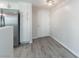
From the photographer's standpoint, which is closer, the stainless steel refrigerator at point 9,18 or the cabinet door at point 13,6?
the stainless steel refrigerator at point 9,18

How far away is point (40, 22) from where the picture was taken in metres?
7.40

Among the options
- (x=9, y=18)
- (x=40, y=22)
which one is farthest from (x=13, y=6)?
(x=40, y=22)

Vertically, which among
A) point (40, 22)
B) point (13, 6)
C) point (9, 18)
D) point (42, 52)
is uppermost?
point (13, 6)

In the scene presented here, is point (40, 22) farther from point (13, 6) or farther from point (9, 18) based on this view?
point (9, 18)

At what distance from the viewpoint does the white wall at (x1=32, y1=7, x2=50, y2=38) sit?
23.1 ft

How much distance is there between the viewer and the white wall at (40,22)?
7029mm

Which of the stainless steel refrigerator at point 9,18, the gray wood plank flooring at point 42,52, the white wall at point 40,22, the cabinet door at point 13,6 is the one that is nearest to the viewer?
the gray wood plank flooring at point 42,52

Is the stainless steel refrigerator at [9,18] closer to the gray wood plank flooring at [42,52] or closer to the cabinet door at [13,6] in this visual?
the cabinet door at [13,6]

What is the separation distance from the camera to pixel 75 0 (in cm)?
354

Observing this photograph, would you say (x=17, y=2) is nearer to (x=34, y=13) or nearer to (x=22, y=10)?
(x=22, y=10)

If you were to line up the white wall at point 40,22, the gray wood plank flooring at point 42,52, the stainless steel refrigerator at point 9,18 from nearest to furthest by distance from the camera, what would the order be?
1. the gray wood plank flooring at point 42,52
2. the stainless steel refrigerator at point 9,18
3. the white wall at point 40,22

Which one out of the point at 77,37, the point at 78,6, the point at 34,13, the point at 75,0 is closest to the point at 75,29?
the point at 77,37

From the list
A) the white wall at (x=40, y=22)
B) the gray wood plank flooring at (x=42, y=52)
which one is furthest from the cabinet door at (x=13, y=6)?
the gray wood plank flooring at (x=42, y=52)

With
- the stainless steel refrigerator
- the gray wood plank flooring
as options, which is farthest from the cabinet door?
the gray wood plank flooring
